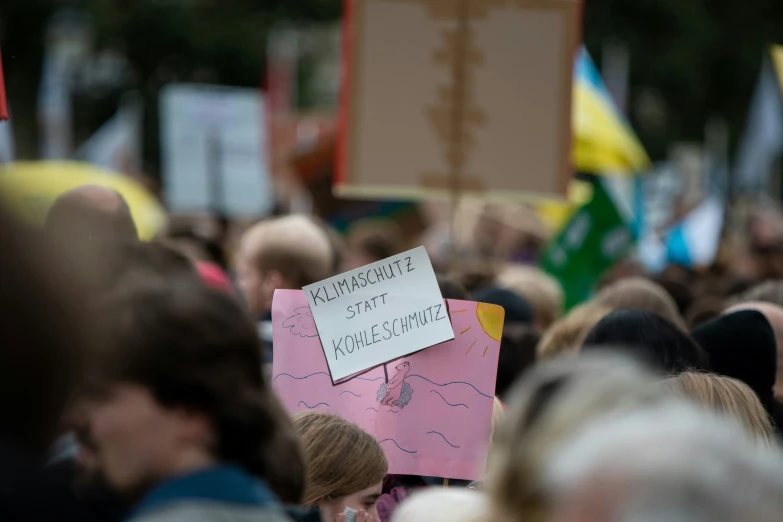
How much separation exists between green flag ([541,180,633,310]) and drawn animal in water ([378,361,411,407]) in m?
5.54

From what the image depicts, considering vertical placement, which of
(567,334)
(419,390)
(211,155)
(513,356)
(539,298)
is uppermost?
(419,390)

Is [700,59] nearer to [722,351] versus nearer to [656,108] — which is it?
[656,108]

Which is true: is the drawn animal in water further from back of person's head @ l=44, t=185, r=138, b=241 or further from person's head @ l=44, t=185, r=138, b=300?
back of person's head @ l=44, t=185, r=138, b=241

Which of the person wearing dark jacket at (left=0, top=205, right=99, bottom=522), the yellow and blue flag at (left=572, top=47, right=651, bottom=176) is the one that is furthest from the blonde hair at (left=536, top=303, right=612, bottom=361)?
the yellow and blue flag at (left=572, top=47, right=651, bottom=176)

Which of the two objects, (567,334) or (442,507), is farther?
(567,334)

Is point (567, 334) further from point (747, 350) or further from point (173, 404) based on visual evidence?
point (173, 404)

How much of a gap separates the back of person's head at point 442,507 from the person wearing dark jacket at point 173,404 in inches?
15.5

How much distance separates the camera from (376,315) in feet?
10.1

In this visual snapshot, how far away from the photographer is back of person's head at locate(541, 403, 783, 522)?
4.67 ft

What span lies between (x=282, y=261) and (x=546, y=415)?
311 centimetres

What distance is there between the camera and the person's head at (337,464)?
2.77m

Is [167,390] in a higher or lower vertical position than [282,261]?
higher

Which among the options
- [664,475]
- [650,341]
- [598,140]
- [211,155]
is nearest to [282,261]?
[650,341]

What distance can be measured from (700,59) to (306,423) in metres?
34.1
